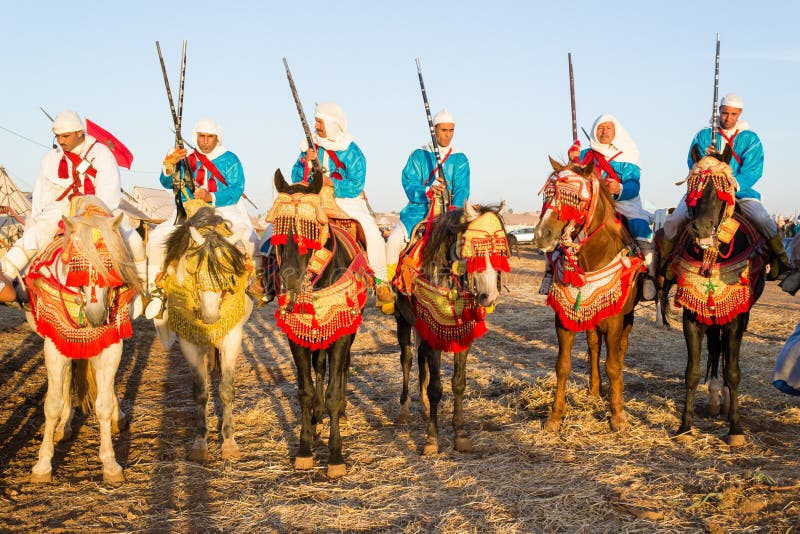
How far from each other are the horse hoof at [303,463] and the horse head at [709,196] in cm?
400

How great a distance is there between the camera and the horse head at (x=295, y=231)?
5.11 meters

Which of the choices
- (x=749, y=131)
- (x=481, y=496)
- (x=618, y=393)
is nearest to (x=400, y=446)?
(x=481, y=496)

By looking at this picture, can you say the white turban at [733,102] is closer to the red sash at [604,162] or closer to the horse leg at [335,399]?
the red sash at [604,162]

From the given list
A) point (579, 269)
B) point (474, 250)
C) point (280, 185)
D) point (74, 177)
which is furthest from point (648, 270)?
point (74, 177)

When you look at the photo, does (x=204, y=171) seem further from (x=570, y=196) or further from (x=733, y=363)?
(x=733, y=363)

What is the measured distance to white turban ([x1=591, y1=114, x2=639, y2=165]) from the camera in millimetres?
7332

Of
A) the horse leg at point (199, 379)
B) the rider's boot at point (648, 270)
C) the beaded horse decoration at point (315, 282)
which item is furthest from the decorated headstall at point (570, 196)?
the horse leg at point (199, 379)

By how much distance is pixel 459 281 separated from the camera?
6.12 metres

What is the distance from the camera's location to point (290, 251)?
511cm

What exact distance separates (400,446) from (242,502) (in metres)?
1.81

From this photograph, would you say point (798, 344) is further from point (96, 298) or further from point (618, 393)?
point (96, 298)

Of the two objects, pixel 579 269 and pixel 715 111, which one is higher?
pixel 715 111

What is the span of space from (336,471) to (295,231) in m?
2.08

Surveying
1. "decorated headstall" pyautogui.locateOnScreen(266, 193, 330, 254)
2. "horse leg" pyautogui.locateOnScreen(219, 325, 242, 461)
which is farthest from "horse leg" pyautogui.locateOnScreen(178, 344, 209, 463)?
"decorated headstall" pyautogui.locateOnScreen(266, 193, 330, 254)
